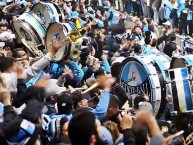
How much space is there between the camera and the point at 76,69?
1045 centimetres

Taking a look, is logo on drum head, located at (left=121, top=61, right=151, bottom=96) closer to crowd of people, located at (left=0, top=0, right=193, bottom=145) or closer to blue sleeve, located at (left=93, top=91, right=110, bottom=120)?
crowd of people, located at (left=0, top=0, right=193, bottom=145)

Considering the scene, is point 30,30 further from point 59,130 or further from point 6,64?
point 59,130

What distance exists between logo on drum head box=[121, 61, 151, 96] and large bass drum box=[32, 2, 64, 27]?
12.4 ft

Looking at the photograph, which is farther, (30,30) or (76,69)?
(30,30)

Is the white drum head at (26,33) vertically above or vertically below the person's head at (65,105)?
above

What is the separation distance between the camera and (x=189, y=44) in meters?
15.6

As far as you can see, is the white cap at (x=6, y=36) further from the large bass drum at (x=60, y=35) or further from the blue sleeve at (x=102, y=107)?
the blue sleeve at (x=102, y=107)

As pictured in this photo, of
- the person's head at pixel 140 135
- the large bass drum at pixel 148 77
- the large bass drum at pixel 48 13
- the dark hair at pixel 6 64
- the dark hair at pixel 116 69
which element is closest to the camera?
the person's head at pixel 140 135

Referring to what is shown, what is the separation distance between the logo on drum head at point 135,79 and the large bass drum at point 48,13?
3779 mm

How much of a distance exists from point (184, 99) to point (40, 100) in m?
3.58

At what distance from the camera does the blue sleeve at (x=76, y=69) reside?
1036 cm

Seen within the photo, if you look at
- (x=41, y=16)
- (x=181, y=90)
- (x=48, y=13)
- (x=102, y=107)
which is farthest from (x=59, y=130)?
(x=41, y=16)

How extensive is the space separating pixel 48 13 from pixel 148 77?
470 cm

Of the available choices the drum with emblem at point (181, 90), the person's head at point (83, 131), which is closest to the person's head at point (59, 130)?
the person's head at point (83, 131)
